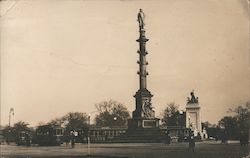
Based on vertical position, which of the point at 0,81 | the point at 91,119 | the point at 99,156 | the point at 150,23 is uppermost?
the point at 150,23

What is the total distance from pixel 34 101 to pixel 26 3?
0.93 ft

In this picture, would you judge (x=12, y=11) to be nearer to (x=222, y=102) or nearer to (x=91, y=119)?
(x=91, y=119)

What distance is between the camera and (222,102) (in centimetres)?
138

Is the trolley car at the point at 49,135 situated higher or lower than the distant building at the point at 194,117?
lower

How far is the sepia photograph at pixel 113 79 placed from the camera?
1319mm

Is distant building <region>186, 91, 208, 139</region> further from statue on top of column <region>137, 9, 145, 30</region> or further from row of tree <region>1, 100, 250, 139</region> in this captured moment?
statue on top of column <region>137, 9, 145, 30</region>

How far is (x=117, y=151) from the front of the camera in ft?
4.31

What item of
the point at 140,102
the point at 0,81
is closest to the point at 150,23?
the point at 140,102

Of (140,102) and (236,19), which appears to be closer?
(140,102)

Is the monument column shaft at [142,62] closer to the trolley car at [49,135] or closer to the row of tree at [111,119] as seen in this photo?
the row of tree at [111,119]

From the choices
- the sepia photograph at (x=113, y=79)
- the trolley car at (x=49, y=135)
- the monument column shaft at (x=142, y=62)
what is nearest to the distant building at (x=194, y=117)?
the sepia photograph at (x=113, y=79)

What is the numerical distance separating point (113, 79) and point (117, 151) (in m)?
0.21

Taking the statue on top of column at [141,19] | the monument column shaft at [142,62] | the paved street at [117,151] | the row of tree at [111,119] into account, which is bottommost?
the paved street at [117,151]

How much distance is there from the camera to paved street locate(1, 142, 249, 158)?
4.27 ft
